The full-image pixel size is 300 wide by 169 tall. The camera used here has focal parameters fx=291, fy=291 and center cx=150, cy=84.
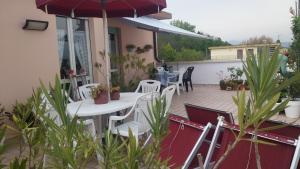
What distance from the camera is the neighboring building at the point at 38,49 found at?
748 centimetres

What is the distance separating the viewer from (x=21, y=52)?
25.7 feet

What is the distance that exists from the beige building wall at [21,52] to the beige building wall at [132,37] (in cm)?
476

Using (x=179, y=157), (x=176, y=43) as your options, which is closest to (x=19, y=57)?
(x=179, y=157)

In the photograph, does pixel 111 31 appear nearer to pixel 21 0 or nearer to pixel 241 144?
pixel 21 0

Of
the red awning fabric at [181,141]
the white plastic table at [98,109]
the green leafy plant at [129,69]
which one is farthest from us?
the green leafy plant at [129,69]

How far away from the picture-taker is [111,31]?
13148 mm

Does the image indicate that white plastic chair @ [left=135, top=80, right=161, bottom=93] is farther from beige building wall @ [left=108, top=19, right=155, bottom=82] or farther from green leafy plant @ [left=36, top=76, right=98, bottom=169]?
green leafy plant @ [left=36, top=76, right=98, bottom=169]

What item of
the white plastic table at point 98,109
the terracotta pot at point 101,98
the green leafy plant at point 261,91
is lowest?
the white plastic table at point 98,109

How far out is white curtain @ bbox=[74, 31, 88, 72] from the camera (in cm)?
1054

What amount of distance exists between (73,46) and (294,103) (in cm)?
729

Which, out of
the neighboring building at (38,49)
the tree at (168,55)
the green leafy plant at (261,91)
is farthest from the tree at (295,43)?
the tree at (168,55)

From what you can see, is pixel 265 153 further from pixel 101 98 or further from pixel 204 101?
pixel 204 101

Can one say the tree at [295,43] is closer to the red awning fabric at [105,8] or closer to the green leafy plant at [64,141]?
the red awning fabric at [105,8]

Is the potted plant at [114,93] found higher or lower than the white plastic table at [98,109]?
higher
